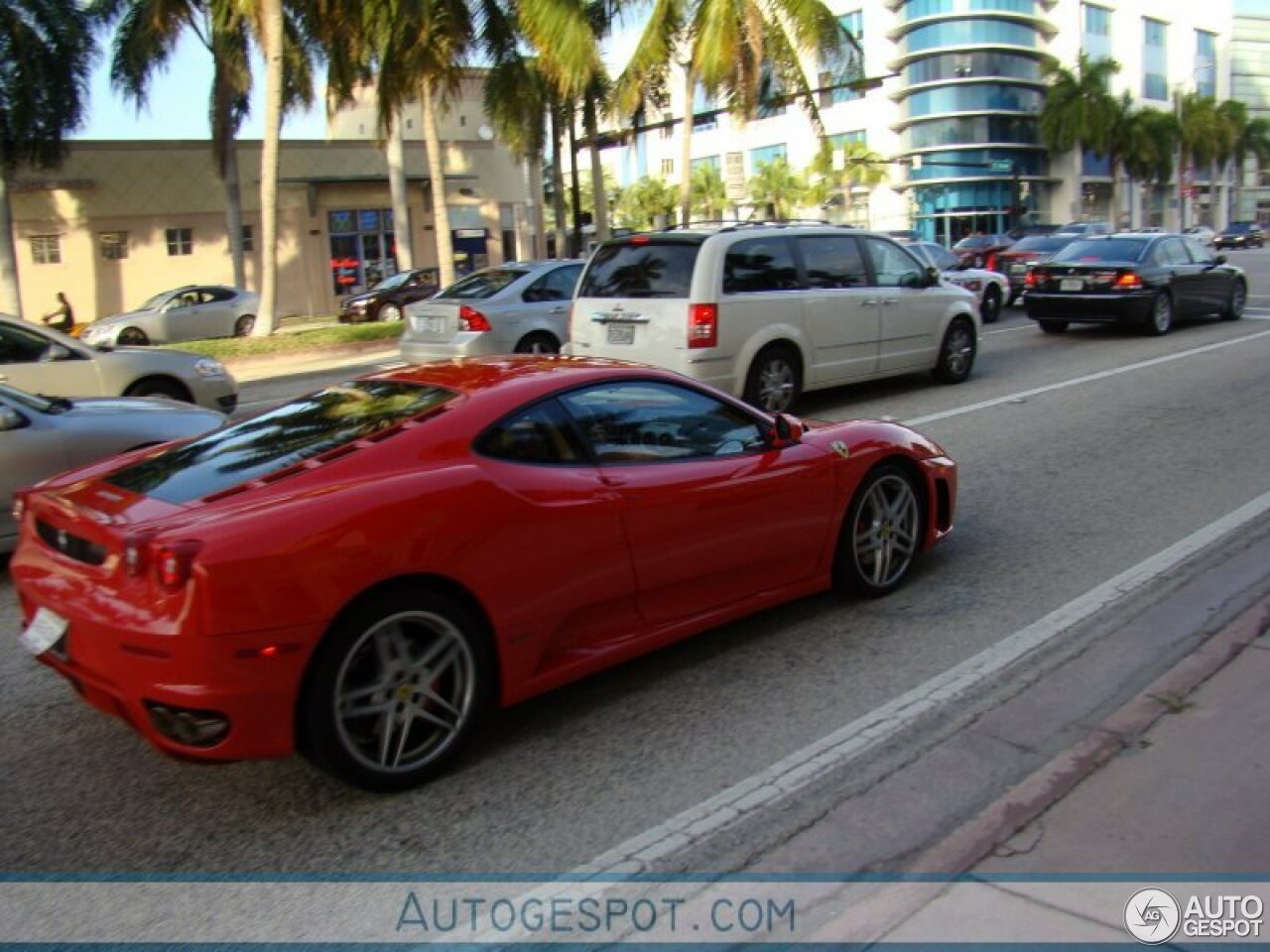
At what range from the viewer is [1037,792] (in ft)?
12.2

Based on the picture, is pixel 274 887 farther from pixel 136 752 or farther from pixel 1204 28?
pixel 1204 28

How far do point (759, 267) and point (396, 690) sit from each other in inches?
295

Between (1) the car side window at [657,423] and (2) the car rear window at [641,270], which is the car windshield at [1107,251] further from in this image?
(1) the car side window at [657,423]

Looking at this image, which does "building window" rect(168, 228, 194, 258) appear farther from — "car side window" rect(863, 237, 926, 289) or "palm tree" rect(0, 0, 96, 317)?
"car side window" rect(863, 237, 926, 289)

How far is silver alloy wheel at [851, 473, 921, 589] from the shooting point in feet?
18.5

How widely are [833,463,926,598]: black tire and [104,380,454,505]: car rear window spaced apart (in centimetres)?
218

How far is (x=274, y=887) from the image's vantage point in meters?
3.36

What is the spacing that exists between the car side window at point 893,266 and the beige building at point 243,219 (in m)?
24.3

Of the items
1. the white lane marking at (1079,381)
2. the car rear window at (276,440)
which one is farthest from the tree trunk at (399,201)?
the car rear window at (276,440)

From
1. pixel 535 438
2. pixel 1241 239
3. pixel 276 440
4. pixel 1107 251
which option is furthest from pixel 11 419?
pixel 1241 239

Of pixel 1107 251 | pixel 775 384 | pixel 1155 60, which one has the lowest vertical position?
pixel 775 384

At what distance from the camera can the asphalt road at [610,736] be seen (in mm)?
3605

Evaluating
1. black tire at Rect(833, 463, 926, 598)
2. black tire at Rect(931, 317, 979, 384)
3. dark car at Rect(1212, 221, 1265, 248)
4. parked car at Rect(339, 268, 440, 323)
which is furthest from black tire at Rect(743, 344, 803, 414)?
dark car at Rect(1212, 221, 1265, 248)

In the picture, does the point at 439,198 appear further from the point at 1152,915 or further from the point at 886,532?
the point at 1152,915
